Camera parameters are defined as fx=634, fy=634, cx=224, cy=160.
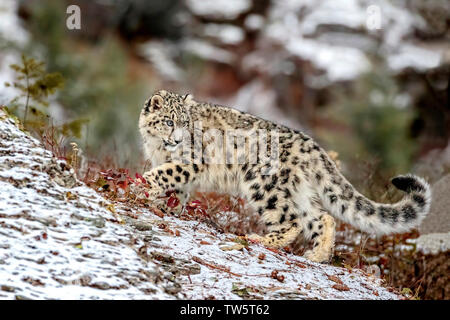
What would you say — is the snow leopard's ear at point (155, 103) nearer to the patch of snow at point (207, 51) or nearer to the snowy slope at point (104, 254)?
the snowy slope at point (104, 254)

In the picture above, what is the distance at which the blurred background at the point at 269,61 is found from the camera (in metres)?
30.6

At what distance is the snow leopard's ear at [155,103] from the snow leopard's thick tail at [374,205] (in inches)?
86.7

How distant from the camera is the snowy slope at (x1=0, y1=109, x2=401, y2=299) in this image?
190 inches

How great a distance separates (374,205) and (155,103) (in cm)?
309

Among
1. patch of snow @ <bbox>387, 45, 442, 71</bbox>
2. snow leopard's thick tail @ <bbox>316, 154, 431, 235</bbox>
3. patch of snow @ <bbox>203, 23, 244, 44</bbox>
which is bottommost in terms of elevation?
snow leopard's thick tail @ <bbox>316, 154, 431, 235</bbox>

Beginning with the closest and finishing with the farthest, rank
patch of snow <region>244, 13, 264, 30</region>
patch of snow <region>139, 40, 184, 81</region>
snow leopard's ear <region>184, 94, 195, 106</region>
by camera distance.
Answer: snow leopard's ear <region>184, 94, 195, 106</region>, patch of snow <region>139, 40, 184, 81</region>, patch of snow <region>244, 13, 264, 30</region>

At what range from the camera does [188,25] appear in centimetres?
4584

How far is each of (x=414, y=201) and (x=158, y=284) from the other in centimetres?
369

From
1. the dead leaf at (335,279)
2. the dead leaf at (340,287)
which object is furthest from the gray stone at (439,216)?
the dead leaf at (340,287)

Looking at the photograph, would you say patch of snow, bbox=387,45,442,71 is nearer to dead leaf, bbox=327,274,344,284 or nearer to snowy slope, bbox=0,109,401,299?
dead leaf, bbox=327,274,344,284

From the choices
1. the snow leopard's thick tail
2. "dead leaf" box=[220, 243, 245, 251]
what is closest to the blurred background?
the snow leopard's thick tail

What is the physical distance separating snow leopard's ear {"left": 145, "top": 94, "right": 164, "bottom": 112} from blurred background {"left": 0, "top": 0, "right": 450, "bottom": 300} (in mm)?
18556

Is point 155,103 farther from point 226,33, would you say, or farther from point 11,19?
point 226,33

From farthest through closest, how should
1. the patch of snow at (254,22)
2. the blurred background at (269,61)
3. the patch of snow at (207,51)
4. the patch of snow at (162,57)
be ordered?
the patch of snow at (254,22) → the patch of snow at (162,57) → the patch of snow at (207,51) → the blurred background at (269,61)
